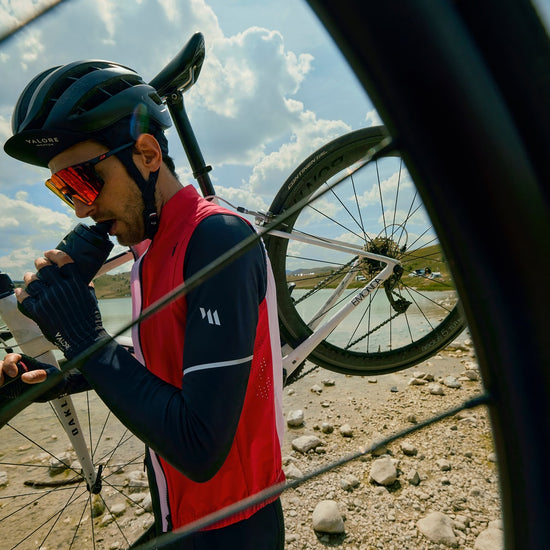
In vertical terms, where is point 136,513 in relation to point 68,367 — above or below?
below

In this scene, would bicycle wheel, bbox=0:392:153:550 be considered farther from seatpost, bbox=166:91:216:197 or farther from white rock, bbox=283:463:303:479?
seatpost, bbox=166:91:216:197

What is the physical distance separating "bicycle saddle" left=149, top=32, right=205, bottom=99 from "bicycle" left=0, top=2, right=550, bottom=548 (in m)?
1.97

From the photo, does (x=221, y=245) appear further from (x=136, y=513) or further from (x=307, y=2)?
(x=136, y=513)

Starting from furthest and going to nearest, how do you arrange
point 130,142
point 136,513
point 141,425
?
point 136,513
point 130,142
point 141,425

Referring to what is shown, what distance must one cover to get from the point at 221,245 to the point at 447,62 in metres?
0.71

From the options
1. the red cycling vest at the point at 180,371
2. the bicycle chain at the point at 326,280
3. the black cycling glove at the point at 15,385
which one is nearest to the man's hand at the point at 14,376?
the black cycling glove at the point at 15,385

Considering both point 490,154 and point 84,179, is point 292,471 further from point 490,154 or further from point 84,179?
point 490,154

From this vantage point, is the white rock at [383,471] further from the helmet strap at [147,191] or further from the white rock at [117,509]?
the helmet strap at [147,191]

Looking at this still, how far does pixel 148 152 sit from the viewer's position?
1265 mm

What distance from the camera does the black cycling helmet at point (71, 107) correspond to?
1.18 meters

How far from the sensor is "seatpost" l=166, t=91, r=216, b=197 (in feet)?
7.10

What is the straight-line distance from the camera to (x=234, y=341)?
0.88 m

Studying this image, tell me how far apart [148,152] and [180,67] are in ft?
3.54

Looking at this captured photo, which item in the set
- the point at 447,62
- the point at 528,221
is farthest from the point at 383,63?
the point at 528,221
